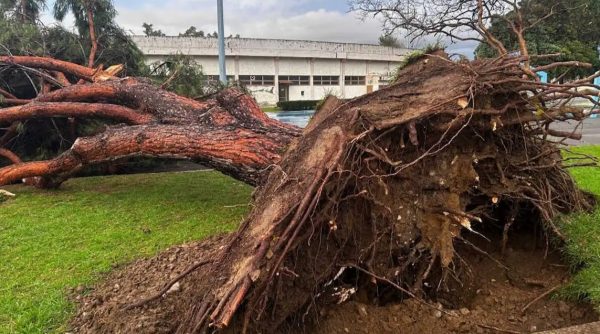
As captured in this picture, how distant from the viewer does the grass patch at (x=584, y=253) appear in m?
3.22

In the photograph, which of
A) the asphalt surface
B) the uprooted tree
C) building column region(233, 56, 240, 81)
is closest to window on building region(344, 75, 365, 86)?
building column region(233, 56, 240, 81)

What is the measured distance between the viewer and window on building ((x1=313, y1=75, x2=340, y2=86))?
41531 millimetres

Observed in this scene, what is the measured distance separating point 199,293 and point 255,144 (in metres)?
2.48

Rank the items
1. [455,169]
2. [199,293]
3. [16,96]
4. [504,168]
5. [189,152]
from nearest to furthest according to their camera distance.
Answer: [199,293]
[455,169]
[504,168]
[189,152]
[16,96]

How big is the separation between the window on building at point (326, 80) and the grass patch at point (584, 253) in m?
38.1

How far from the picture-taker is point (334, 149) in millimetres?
2971

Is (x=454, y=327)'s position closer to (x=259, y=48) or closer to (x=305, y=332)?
(x=305, y=332)

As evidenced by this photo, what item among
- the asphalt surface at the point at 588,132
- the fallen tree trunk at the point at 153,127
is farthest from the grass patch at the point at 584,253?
the asphalt surface at the point at 588,132

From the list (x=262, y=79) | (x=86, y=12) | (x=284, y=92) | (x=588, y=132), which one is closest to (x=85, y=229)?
(x=86, y=12)

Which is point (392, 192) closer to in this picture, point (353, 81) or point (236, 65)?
point (236, 65)

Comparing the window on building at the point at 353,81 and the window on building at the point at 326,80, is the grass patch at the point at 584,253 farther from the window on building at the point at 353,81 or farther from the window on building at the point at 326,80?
the window on building at the point at 353,81

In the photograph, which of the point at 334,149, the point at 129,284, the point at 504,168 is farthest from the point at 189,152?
the point at 504,168

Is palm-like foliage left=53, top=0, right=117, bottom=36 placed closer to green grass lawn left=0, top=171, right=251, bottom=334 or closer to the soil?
green grass lawn left=0, top=171, right=251, bottom=334

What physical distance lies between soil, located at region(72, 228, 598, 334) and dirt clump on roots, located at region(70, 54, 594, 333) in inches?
1.0
